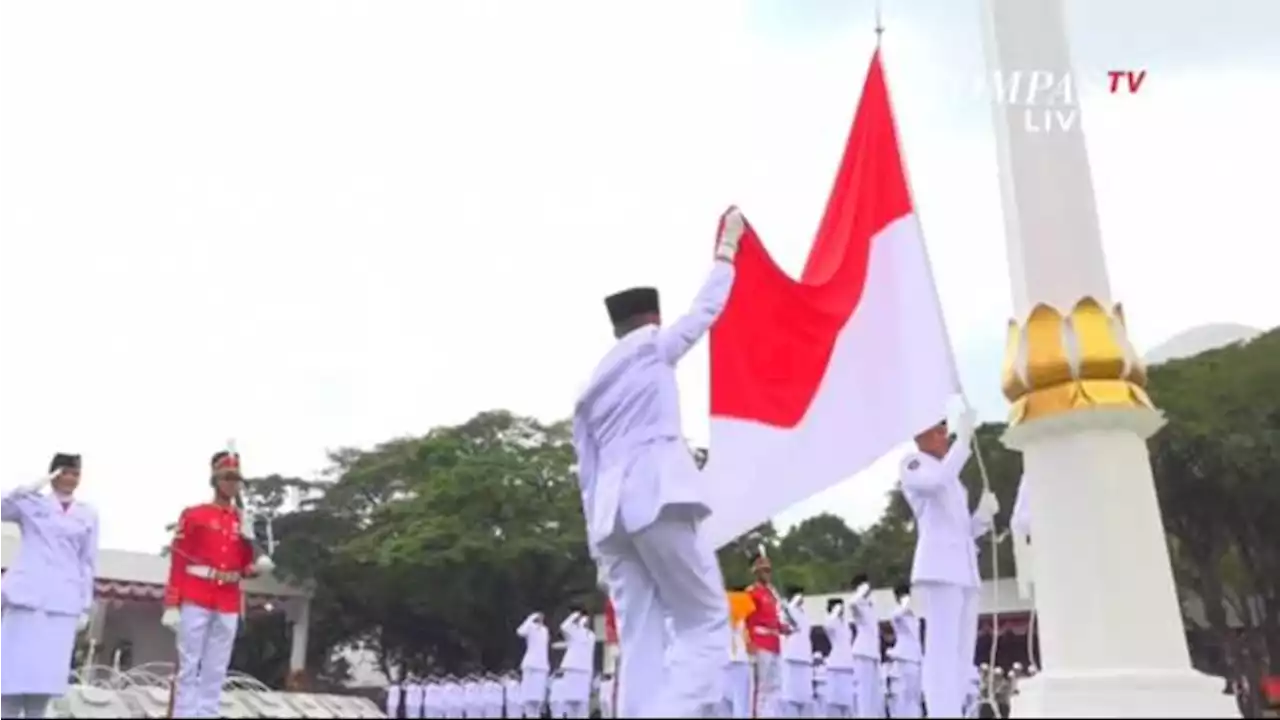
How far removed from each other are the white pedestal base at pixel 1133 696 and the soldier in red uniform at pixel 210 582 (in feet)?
13.2

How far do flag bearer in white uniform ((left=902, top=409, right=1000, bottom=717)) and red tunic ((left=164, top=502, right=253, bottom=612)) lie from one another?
3.66 metres

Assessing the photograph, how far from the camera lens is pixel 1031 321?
5.25 metres

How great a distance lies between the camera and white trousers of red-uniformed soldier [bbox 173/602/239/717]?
6559 mm

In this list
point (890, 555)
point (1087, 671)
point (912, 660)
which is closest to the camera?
point (1087, 671)

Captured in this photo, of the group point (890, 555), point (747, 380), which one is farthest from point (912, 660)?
point (890, 555)

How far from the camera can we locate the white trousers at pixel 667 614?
198 inches

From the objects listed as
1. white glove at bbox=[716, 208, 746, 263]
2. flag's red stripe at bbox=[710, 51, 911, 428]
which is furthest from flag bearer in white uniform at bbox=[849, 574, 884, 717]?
white glove at bbox=[716, 208, 746, 263]

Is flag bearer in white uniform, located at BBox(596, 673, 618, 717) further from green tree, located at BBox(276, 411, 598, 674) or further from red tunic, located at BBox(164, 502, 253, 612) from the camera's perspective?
green tree, located at BBox(276, 411, 598, 674)

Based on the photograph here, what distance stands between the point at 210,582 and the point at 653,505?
2994mm

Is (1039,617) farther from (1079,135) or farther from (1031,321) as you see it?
(1079,135)

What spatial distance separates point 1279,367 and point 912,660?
1215 cm

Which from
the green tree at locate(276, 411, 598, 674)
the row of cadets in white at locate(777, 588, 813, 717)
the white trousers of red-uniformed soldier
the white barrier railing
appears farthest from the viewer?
the green tree at locate(276, 411, 598, 674)

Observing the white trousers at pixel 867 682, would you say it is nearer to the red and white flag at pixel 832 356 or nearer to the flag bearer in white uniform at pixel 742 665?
the flag bearer in white uniform at pixel 742 665

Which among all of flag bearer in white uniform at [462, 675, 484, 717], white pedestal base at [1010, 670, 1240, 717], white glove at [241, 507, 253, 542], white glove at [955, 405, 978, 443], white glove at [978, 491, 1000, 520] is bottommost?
white pedestal base at [1010, 670, 1240, 717]
